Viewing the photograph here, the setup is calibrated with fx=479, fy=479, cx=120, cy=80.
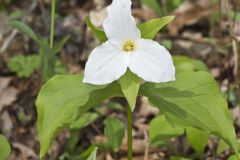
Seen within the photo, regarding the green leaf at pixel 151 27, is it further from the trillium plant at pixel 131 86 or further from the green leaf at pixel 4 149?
the green leaf at pixel 4 149

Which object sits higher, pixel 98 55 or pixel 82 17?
pixel 98 55

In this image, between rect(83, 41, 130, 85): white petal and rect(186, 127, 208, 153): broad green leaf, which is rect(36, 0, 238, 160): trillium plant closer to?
rect(83, 41, 130, 85): white petal

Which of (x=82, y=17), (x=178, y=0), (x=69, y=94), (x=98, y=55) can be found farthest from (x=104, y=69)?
(x=82, y=17)

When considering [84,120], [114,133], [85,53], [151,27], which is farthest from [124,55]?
[85,53]

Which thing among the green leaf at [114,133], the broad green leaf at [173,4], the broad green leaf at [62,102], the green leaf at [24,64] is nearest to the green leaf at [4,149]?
the broad green leaf at [62,102]

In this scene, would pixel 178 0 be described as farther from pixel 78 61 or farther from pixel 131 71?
pixel 131 71

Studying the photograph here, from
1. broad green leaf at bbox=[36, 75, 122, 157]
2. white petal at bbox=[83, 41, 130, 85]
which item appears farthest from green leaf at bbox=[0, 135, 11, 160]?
white petal at bbox=[83, 41, 130, 85]
